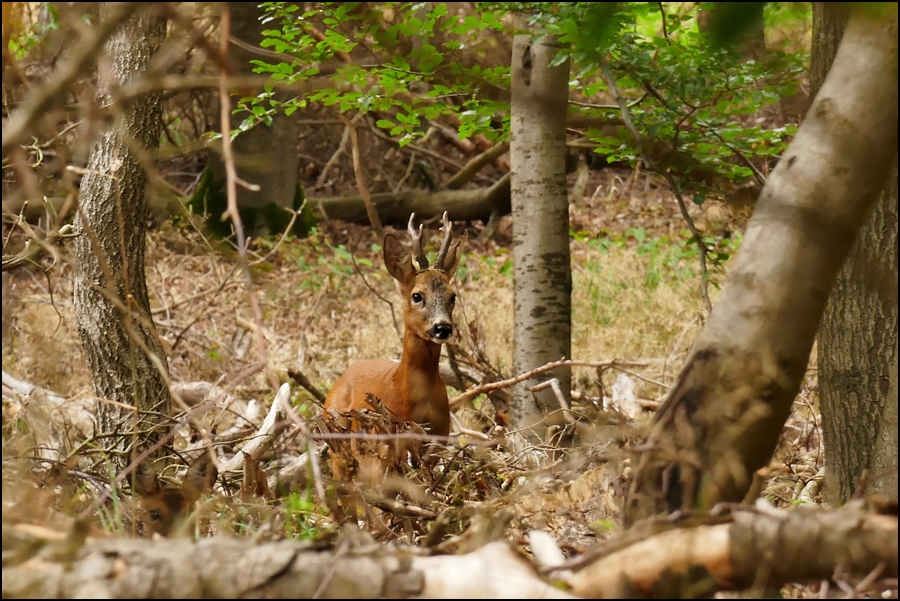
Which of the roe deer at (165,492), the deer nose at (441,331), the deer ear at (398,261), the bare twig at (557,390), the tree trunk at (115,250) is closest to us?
the roe deer at (165,492)

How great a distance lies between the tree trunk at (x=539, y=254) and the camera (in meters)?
5.60

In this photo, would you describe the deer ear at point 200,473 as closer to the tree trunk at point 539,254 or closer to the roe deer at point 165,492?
the roe deer at point 165,492

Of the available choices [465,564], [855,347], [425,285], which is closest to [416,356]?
[425,285]

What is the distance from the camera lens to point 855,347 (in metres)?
3.63

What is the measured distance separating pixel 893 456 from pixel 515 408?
114 inches

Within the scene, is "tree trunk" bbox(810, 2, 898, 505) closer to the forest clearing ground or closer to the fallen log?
the forest clearing ground

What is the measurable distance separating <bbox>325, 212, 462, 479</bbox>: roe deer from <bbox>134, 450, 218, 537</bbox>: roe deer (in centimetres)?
172

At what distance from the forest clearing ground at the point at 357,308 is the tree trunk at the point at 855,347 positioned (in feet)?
2.54

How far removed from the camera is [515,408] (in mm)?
5812

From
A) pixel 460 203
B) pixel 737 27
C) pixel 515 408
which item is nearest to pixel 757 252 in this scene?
pixel 737 27

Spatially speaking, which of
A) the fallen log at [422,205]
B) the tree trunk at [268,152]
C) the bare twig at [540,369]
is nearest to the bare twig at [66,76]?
the bare twig at [540,369]

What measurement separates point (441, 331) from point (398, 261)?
2.56ft

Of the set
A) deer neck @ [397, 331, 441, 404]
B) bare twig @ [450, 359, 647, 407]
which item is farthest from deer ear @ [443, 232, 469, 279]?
bare twig @ [450, 359, 647, 407]

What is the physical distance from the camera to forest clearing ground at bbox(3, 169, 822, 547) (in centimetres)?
760
